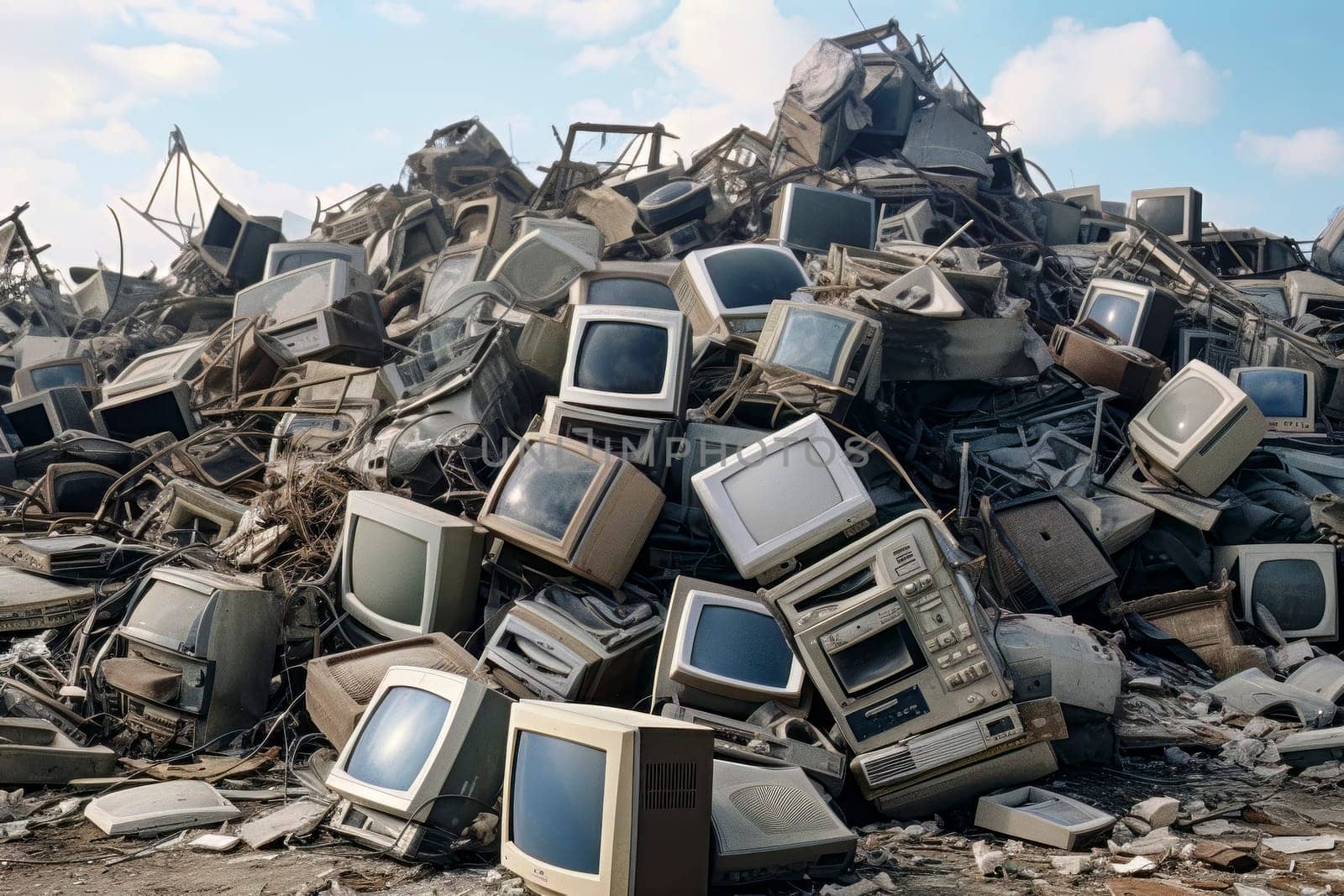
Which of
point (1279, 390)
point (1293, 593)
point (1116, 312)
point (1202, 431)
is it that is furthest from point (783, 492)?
point (1279, 390)

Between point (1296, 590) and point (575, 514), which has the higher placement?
point (575, 514)

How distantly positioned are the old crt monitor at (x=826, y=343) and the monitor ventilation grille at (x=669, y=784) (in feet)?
9.89

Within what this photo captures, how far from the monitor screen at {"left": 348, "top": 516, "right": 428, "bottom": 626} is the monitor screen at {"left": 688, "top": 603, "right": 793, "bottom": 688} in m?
1.32

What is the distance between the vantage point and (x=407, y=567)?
501 cm

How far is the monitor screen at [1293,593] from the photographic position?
6527mm

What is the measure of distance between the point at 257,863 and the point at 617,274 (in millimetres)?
4468

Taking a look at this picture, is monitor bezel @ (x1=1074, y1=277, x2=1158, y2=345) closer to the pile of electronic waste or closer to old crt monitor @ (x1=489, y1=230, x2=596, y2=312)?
the pile of electronic waste

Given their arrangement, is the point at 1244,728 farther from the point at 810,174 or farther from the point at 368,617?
the point at 810,174

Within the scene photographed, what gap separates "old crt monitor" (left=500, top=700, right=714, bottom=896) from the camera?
306 cm

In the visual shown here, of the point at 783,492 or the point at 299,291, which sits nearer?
the point at 783,492

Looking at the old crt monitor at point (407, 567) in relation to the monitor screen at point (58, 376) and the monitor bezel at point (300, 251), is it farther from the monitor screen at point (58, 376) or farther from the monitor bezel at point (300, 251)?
the monitor screen at point (58, 376)

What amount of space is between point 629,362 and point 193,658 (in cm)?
234

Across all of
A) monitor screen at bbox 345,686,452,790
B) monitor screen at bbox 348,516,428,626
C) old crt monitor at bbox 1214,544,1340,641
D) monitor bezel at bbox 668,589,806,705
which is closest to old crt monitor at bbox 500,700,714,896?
monitor screen at bbox 345,686,452,790

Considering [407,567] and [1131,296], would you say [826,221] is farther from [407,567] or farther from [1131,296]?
[407,567]
